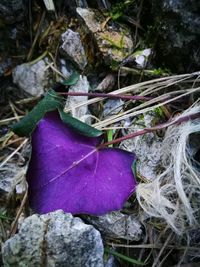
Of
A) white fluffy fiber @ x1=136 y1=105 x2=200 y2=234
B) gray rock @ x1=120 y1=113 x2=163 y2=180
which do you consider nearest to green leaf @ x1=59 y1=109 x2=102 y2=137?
gray rock @ x1=120 y1=113 x2=163 y2=180

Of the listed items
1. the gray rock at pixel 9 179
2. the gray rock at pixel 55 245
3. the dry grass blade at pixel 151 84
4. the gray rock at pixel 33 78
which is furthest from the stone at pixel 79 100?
the gray rock at pixel 55 245

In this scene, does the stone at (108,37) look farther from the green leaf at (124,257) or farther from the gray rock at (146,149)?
the green leaf at (124,257)

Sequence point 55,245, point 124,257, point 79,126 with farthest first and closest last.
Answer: point 79,126
point 124,257
point 55,245

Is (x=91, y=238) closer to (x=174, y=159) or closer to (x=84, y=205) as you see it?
(x=84, y=205)

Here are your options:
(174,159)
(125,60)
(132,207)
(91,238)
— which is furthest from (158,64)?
(91,238)

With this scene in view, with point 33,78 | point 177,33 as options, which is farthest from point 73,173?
point 177,33

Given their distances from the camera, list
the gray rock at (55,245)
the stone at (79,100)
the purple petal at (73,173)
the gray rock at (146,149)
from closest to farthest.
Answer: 1. the gray rock at (55,245)
2. the purple petal at (73,173)
3. the gray rock at (146,149)
4. the stone at (79,100)

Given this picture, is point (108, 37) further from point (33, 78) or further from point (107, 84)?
point (33, 78)
